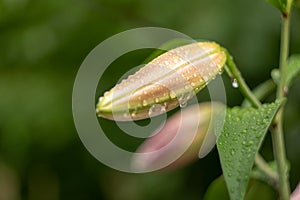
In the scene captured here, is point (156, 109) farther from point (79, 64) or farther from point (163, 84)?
point (79, 64)

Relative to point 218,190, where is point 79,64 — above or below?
above

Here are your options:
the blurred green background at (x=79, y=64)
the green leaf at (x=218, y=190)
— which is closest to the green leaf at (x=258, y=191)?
the green leaf at (x=218, y=190)

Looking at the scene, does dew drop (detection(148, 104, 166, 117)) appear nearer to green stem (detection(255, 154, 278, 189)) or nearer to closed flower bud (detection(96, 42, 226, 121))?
closed flower bud (detection(96, 42, 226, 121))

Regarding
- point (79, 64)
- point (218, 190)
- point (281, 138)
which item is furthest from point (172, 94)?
point (79, 64)

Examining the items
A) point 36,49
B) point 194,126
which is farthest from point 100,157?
point 194,126

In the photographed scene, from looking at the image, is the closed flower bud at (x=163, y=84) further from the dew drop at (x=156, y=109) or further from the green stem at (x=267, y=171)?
the green stem at (x=267, y=171)

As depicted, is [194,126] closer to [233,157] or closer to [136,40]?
[233,157]
